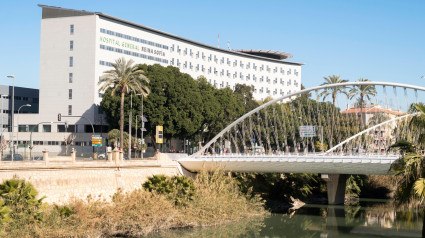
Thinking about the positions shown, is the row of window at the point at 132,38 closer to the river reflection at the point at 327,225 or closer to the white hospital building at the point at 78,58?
the white hospital building at the point at 78,58

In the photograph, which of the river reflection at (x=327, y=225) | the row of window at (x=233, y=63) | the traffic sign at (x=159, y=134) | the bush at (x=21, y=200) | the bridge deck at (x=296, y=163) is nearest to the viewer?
the bush at (x=21, y=200)

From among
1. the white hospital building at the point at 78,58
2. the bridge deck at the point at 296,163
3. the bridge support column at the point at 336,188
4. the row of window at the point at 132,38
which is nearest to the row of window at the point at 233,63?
the row of window at the point at 132,38

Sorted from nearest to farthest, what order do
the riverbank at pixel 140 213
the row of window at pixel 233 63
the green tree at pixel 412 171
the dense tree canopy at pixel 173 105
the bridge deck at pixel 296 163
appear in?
the green tree at pixel 412 171, the riverbank at pixel 140 213, the bridge deck at pixel 296 163, the dense tree canopy at pixel 173 105, the row of window at pixel 233 63

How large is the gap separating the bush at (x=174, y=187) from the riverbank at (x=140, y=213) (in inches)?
20.8

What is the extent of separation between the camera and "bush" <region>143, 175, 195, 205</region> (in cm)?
4859

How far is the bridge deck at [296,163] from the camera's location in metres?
49.1

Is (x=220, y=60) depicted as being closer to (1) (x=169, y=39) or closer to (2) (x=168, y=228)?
(1) (x=169, y=39)

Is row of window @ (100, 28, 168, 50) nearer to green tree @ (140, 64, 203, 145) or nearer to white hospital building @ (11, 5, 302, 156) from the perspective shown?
white hospital building @ (11, 5, 302, 156)

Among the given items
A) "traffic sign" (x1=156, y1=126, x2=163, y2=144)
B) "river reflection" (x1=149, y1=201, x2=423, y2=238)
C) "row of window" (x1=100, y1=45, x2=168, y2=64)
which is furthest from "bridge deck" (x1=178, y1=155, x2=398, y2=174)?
"row of window" (x1=100, y1=45, x2=168, y2=64)

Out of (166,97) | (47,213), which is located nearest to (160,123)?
(166,97)

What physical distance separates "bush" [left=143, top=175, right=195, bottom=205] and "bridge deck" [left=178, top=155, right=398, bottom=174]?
5175 millimetres

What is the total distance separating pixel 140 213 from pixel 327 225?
2067 cm

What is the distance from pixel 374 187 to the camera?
265 ft

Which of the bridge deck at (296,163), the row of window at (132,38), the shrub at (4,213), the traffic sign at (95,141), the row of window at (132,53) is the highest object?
the row of window at (132,38)
